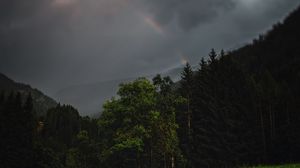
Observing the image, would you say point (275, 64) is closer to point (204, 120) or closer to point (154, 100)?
point (204, 120)

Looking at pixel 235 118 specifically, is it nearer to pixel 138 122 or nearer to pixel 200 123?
pixel 200 123

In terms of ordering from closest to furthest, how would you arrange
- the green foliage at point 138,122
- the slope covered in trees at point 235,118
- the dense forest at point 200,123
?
the green foliage at point 138,122 → the dense forest at point 200,123 → the slope covered in trees at point 235,118

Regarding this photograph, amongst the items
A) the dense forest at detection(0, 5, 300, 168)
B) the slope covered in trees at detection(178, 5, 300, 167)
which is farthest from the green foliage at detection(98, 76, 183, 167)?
the slope covered in trees at detection(178, 5, 300, 167)

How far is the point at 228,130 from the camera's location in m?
58.6

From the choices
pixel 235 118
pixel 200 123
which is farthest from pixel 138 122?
pixel 235 118

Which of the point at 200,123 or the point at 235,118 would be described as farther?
the point at 200,123

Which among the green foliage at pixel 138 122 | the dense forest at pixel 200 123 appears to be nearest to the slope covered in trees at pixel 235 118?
the dense forest at pixel 200 123

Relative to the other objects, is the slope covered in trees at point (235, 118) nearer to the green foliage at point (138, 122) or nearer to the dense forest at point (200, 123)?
the dense forest at point (200, 123)

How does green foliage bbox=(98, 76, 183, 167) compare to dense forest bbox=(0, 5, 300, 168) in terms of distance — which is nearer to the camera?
green foliage bbox=(98, 76, 183, 167)

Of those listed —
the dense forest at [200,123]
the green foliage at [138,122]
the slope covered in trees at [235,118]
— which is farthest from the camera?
the slope covered in trees at [235,118]

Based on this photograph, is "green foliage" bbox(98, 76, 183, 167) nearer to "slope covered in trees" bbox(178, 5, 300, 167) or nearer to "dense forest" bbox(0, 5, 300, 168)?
"dense forest" bbox(0, 5, 300, 168)

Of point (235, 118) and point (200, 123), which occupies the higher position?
point (235, 118)

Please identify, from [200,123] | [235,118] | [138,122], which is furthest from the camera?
[200,123]

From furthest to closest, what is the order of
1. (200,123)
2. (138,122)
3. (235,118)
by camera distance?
(200,123), (235,118), (138,122)
